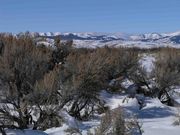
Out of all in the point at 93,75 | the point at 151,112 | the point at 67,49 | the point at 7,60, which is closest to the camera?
the point at 7,60

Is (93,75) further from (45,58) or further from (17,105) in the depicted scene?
(17,105)

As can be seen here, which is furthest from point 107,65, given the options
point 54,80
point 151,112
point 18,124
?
point 18,124

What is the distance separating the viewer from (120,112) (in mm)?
8047

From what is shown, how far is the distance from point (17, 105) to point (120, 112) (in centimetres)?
450

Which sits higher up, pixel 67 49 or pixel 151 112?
pixel 67 49

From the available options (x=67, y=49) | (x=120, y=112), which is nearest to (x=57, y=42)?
(x=67, y=49)

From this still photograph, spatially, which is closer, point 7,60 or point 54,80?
point 54,80

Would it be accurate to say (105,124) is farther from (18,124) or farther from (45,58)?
(45,58)

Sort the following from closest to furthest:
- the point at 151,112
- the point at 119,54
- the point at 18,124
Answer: the point at 18,124
the point at 151,112
the point at 119,54

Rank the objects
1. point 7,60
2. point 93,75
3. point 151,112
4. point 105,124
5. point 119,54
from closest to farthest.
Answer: point 105,124
point 7,60
point 93,75
point 151,112
point 119,54

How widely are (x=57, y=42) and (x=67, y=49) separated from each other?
2.19ft

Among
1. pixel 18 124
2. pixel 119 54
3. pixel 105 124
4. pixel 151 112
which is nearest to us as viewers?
pixel 105 124

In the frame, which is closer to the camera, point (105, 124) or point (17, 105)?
point (105, 124)

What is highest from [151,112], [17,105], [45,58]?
[45,58]
